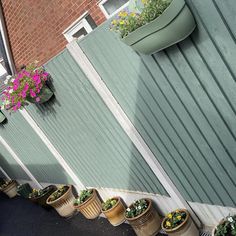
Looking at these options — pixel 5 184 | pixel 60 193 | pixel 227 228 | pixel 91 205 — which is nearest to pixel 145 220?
pixel 227 228

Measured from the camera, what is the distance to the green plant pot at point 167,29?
2.95m

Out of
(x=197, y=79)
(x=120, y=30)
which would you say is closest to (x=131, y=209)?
(x=197, y=79)

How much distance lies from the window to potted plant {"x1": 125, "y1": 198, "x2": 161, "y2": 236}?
12.6ft

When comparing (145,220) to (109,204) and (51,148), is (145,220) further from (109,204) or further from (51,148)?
(51,148)

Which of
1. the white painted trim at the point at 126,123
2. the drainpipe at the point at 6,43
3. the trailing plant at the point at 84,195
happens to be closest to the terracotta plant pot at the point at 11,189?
the drainpipe at the point at 6,43

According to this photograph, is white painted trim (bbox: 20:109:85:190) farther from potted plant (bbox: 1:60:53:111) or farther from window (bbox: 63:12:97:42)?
window (bbox: 63:12:97:42)

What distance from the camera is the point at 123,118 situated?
15.7 feet

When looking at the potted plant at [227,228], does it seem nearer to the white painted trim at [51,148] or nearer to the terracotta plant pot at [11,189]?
the white painted trim at [51,148]

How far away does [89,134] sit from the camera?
5.83 m

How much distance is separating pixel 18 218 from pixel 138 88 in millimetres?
6797

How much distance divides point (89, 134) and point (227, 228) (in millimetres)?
2695

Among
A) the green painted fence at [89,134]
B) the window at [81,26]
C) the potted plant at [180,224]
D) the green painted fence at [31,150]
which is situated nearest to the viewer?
the potted plant at [180,224]

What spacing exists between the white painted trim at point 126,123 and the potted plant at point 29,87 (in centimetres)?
100

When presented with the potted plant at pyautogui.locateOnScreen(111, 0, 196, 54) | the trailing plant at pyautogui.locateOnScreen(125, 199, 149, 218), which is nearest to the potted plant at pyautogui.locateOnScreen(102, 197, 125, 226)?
the trailing plant at pyautogui.locateOnScreen(125, 199, 149, 218)
